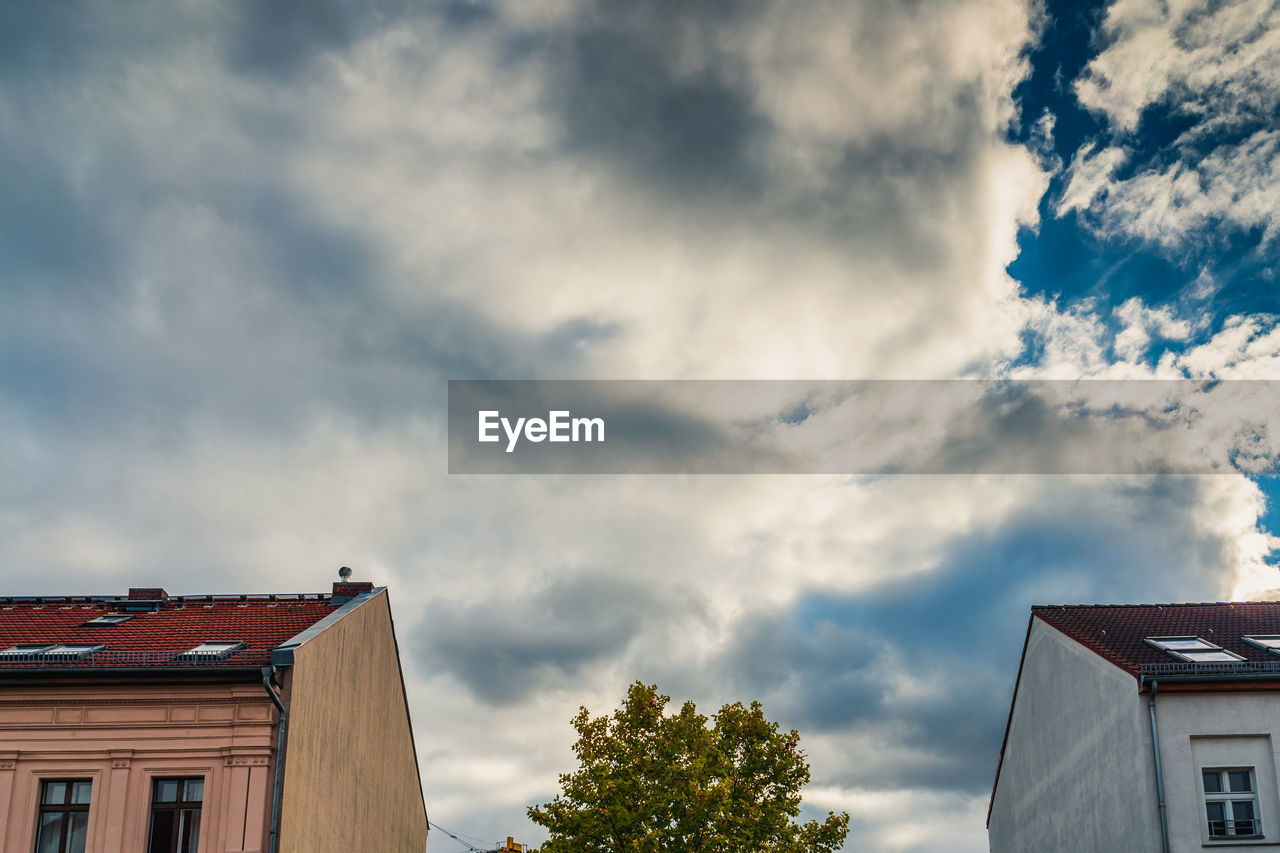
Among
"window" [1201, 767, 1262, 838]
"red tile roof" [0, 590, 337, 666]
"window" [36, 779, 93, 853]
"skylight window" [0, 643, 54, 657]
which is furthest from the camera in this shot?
"window" [1201, 767, 1262, 838]

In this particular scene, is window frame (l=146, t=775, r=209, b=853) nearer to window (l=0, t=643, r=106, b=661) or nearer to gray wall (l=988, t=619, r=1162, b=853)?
window (l=0, t=643, r=106, b=661)

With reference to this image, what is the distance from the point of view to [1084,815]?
29.8 m

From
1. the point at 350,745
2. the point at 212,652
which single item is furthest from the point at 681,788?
the point at 212,652

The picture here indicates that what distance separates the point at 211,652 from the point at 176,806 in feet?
10.3

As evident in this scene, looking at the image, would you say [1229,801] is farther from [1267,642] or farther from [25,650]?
[25,650]

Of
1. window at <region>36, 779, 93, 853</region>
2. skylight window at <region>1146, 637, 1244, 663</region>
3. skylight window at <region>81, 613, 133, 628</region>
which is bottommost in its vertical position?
window at <region>36, 779, 93, 853</region>

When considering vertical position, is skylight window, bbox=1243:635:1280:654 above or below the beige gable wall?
above

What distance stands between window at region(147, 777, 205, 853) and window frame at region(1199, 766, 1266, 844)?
22.1m

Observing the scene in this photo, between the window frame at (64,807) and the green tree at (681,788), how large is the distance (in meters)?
12.3

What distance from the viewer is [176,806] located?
2275cm

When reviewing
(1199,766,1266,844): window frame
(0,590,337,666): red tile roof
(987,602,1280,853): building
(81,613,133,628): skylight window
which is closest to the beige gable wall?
(0,590,337,666): red tile roof

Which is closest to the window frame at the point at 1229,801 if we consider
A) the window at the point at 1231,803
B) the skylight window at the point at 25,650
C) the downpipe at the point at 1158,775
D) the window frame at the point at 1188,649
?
the window at the point at 1231,803

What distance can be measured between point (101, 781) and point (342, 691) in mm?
6023

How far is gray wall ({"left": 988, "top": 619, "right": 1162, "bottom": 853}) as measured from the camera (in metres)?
26.5
